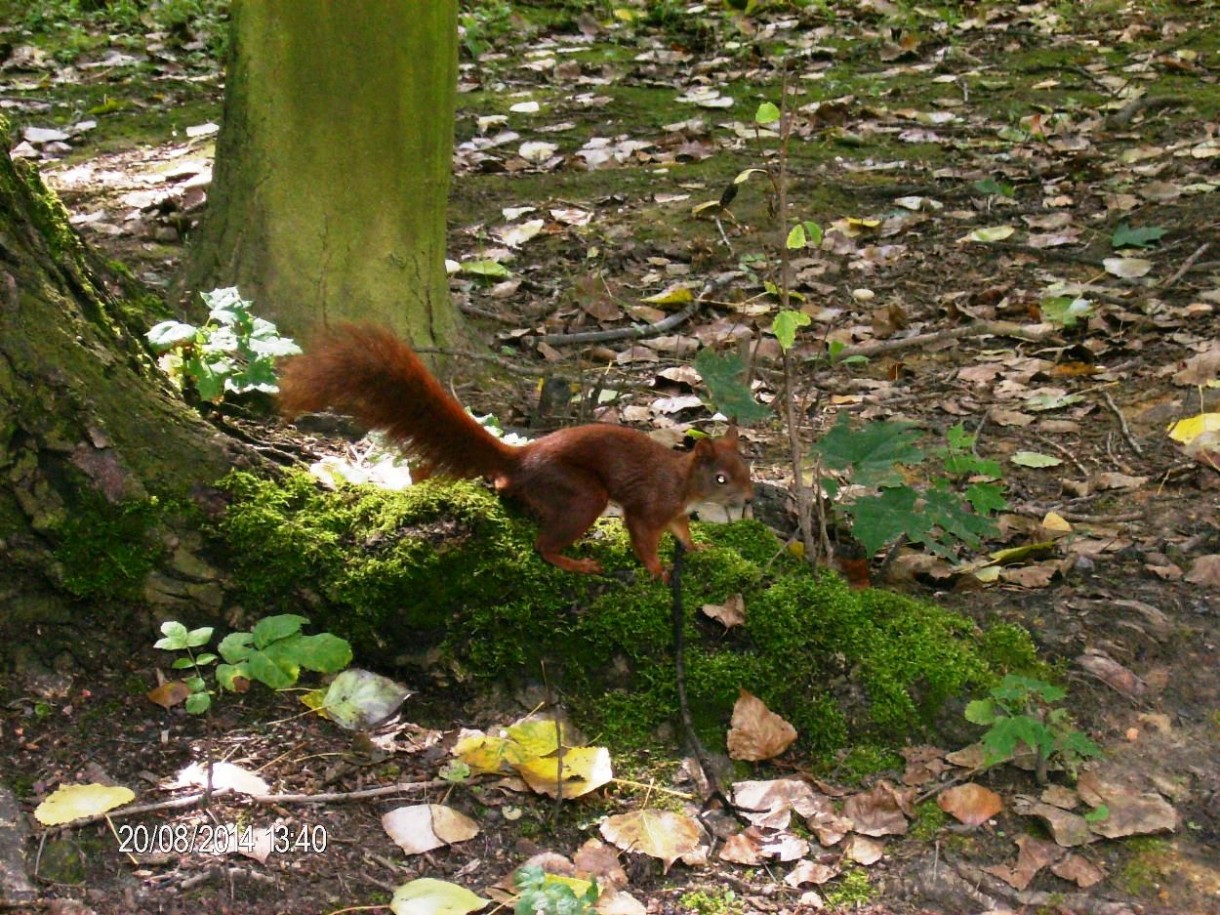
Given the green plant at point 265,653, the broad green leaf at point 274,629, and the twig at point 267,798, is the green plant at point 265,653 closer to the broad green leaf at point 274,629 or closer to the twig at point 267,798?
the broad green leaf at point 274,629

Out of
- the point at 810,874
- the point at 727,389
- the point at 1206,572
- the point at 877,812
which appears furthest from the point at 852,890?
the point at 1206,572

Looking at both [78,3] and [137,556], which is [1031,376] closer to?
[137,556]

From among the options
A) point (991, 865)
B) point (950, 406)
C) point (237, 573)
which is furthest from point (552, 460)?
point (950, 406)

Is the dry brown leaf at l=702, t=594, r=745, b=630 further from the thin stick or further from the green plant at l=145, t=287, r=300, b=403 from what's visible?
the thin stick

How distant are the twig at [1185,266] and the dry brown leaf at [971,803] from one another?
2773mm

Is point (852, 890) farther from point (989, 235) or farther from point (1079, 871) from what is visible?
point (989, 235)

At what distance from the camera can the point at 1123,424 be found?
359 cm

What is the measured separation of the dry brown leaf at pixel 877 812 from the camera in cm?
218

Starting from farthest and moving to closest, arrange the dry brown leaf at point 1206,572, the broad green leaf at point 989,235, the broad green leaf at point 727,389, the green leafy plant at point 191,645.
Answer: the broad green leaf at point 989,235, the dry brown leaf at point 1206,572, the broad green leaf at point 727,389, the green leafy plant at point 191,645

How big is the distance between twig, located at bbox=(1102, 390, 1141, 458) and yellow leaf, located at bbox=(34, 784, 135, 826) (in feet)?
8.94

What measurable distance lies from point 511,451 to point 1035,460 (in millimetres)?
1663

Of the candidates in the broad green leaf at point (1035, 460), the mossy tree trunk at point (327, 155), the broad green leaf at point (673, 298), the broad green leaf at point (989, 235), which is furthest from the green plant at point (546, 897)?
the broad green leaf at point (989, 235)

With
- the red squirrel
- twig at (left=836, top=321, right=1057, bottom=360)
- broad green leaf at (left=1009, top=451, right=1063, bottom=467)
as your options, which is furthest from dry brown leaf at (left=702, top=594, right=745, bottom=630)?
twig at (left=836, top=321, right=1057, bottom=360)

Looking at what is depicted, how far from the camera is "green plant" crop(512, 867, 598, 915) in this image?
5.49ft
